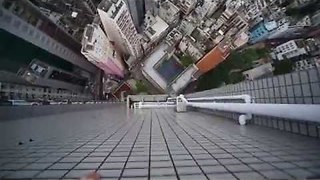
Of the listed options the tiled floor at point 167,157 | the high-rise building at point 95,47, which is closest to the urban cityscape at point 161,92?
the tiled floor at point 167,157

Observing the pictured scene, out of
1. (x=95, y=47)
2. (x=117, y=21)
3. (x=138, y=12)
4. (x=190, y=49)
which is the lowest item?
(x=95, y=47)

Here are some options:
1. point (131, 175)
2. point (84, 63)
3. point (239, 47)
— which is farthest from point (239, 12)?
point (131, 175)

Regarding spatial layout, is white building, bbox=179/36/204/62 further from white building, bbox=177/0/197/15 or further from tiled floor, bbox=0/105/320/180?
tiled floor, bbox=0/105/320/180

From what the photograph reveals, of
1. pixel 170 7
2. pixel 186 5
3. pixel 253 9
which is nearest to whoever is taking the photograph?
pixel 253 9

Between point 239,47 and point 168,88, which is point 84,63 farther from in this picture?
point 239,47

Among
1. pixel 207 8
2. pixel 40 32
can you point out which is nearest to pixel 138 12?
pixel 207 8

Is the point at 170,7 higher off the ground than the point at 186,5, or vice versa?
the point at 186,5

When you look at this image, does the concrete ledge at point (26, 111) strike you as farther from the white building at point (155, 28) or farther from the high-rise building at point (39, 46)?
the white building at point (155, 28)

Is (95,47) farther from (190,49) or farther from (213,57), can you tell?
(213,57)

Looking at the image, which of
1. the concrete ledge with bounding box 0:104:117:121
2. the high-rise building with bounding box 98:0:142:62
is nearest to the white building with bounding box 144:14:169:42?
the high-rise building with bounding box 98:0:142:62
